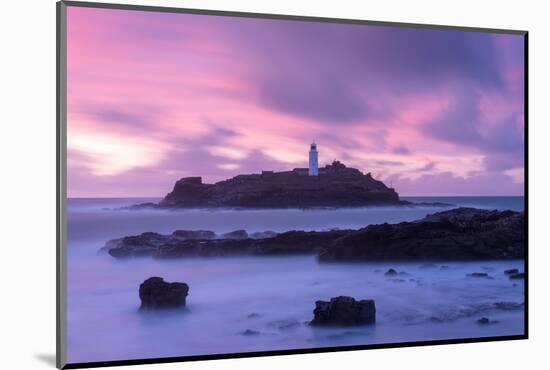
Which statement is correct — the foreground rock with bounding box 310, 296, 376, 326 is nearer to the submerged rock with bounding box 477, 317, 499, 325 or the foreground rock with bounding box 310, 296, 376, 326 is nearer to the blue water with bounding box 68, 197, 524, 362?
the blue water with bounding box 68, 197, 524, 362

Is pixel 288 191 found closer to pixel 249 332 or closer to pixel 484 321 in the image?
pixel 249 332

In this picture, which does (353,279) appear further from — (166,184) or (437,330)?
(166,184)

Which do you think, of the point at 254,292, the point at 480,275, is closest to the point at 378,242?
the point at 480,275

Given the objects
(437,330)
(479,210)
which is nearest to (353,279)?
(437,330)

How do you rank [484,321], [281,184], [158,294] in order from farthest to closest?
[484,321], [281,184], [158,294]

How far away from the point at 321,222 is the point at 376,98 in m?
1.08

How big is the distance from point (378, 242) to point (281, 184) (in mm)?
912

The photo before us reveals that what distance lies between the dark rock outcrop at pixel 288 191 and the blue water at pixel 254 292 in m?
0.08

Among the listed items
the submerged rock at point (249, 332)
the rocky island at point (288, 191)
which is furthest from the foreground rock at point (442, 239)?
the submerged rock at point (249, 332)

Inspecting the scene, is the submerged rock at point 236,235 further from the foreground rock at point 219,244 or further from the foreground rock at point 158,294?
the foreground rock at point 158,294

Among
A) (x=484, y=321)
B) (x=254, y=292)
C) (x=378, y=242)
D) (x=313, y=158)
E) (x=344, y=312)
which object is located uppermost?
(x=313, y=158)

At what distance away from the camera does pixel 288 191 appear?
22.7 ft

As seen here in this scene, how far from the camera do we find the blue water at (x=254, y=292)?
248 inches

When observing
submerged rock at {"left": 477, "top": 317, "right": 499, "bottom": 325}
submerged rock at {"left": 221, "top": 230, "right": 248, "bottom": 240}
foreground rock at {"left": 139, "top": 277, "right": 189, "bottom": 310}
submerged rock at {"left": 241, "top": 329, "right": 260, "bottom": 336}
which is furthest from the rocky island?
submerged rock at {"left": 477, "top": 317, "right": 499, "bottom": 325}
